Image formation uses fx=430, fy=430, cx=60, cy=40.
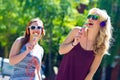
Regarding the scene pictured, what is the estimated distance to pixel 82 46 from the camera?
4.63 meters

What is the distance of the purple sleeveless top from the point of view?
4.56 m

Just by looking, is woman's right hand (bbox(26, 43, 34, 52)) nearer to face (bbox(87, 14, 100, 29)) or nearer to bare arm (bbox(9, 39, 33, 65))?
bare arm (bbox(9, 39, 33, 65))

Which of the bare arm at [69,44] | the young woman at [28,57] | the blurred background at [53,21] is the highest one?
the bare arm at [69,44]

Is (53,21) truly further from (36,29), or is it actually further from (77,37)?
(77,37)

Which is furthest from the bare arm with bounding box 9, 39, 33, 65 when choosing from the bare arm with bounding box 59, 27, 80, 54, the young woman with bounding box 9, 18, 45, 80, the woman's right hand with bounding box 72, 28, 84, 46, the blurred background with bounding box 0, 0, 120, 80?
the blurred background with bounding box 0, 0, 120, 80

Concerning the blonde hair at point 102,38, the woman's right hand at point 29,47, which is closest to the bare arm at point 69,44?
the blonde hair at point 102,38

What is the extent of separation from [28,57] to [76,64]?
65 cm

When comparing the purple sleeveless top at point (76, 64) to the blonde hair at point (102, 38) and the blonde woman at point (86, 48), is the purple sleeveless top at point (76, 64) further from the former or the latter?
the blonde hair at point (102, 38)

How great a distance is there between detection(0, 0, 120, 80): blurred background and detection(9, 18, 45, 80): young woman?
19280 millimetres

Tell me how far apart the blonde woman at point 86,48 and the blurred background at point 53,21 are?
Result: 19.6 meters

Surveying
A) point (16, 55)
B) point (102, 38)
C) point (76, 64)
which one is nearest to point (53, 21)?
point (16, 55)

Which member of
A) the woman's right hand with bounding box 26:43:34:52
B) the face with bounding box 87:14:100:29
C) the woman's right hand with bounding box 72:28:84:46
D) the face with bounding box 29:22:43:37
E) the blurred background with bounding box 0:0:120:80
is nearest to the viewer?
the woman's right hand with bounding box 72:28:84:46

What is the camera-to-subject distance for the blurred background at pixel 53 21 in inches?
1016

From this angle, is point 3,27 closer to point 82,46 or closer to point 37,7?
point 37,7
